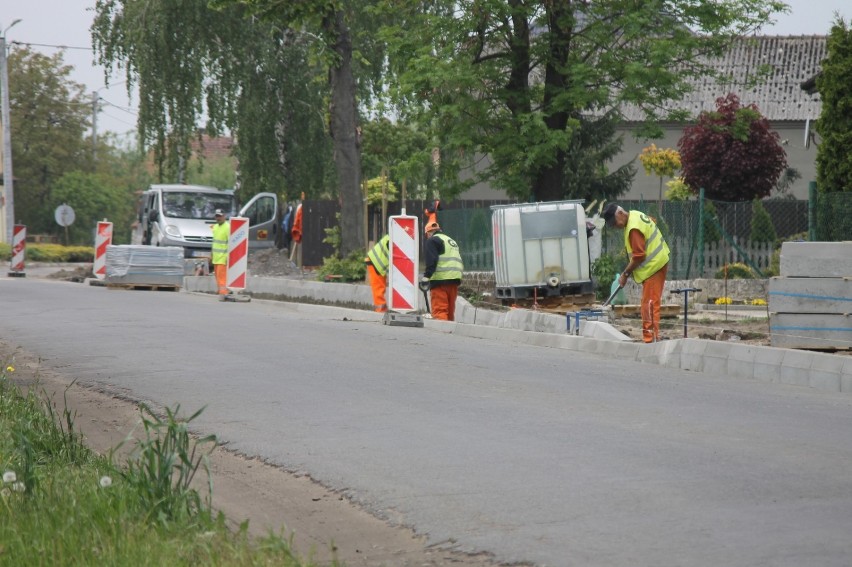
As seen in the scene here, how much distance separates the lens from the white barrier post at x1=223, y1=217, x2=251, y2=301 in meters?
26.1

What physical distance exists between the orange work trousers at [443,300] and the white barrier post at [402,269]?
13.2 inches

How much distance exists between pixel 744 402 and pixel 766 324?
8.03m

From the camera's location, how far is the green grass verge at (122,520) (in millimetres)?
5258

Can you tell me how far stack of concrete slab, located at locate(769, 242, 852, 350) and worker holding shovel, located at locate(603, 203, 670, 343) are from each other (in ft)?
6.82

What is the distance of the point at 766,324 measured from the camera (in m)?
17.9

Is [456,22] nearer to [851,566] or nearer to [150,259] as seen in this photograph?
[150,259]

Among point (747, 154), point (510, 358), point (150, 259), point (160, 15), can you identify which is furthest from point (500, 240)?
point (160, 15)

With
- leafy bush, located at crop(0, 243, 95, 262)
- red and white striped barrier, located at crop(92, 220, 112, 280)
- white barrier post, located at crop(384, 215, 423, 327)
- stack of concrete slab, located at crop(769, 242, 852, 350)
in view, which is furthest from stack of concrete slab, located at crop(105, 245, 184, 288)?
leafy bush, located at crop(0, 243, 95, 262)

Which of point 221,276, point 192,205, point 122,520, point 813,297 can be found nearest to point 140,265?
point 221,276

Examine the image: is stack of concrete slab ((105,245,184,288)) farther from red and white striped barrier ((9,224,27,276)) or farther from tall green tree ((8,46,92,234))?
tall green tree ((8,46,92,234))

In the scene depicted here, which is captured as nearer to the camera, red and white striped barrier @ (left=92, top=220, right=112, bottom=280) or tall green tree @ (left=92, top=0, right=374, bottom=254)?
red and white striped barrier @ (left=92, top=220, right=112, bottom=280)

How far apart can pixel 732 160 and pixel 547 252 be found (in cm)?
1450

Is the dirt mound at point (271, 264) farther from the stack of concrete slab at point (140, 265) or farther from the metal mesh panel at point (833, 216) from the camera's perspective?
the metal mesh panel at point (833, 216)

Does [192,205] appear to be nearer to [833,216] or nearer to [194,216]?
[194,216]
